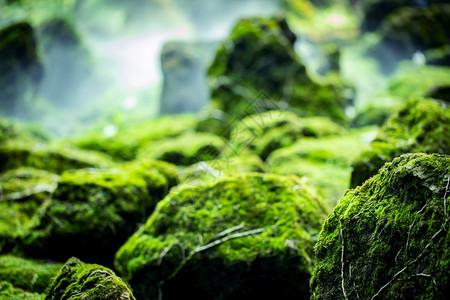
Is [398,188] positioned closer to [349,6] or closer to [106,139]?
[106,139]

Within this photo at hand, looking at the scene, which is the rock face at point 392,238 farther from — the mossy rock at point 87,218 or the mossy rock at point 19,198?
the mossy rock at point 19,198

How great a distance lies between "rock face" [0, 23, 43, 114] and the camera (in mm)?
20875

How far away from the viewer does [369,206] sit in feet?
6.85

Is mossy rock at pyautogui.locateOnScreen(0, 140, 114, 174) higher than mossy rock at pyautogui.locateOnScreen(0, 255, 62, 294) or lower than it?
higher

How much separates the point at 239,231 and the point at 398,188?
6.13ft

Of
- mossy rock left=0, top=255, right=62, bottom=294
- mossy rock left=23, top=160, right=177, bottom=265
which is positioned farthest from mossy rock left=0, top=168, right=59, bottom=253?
mossy rock left=0, top=255, right=62, bottom=294

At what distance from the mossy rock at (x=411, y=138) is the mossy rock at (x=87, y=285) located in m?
3.32

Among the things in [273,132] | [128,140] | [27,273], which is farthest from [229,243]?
[128,140]

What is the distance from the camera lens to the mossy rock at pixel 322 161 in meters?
5.65

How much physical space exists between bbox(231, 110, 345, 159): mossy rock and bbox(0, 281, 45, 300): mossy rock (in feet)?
19.1

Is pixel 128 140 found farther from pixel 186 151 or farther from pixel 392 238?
pixel 392 238

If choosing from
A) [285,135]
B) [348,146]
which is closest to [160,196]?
[285,135]

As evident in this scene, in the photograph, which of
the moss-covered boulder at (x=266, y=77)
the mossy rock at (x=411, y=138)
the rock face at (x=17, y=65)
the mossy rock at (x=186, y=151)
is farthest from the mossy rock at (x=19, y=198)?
the rock face at (x=17, y=65)

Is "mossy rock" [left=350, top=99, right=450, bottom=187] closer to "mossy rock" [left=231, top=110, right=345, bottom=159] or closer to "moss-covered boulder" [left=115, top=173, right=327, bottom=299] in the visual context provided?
"moss-covered boulder" [left=115, top=173, right=327, bottom=299]
